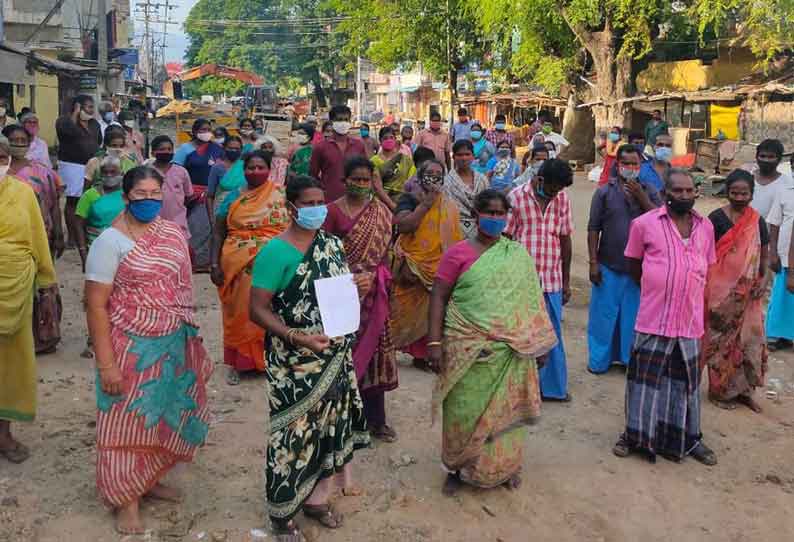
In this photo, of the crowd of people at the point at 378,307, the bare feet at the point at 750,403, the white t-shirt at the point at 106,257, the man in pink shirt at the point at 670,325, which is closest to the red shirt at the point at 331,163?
the crowd of people at the point at 378,307

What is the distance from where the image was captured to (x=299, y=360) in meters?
3.45

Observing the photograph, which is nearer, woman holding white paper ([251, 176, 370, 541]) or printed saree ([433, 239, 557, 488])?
woman holding white paper ([251, 176, 370, 541])

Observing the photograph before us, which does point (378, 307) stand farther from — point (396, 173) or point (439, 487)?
point (396, 173)

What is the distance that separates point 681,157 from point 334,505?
1816cm

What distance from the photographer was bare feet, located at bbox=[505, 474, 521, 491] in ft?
14.0

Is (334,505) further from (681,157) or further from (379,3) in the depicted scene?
(379,3)

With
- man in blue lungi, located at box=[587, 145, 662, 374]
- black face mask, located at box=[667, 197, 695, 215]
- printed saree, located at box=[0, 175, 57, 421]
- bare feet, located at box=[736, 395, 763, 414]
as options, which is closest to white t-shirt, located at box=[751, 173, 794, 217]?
man in blue lungi, located at box=[587, 145, 662, 374]

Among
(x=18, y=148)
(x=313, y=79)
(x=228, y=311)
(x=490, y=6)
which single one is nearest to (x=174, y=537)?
(x=228, y=311)

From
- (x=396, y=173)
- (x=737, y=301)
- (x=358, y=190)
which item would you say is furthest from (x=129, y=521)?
(x=396, y=173)

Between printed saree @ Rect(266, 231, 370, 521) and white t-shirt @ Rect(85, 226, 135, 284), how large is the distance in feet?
2.40

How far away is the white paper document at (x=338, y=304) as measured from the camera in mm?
3385

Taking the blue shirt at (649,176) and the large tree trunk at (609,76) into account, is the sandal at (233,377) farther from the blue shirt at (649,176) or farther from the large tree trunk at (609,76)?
the large tree trunk at (609,76)

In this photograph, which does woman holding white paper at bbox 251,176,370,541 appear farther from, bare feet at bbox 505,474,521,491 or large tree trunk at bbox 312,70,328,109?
large tree trunk at bbox 312,70,328,109

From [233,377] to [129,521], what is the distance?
90.3 inches
